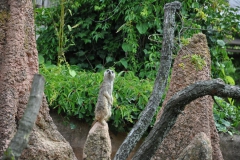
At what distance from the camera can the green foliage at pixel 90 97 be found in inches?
253

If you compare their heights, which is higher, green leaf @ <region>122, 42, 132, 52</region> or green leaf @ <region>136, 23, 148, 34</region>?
green leaf @ <region>136, 23, 148, 34</region>

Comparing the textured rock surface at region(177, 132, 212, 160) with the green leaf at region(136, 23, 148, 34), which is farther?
the green leaf at region(136, 23, 148, 34)

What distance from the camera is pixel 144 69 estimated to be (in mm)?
8328

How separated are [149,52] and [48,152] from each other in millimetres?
4230

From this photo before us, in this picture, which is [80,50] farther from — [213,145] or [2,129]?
[2,129]

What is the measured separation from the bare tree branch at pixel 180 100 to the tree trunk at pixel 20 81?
0.64 metres

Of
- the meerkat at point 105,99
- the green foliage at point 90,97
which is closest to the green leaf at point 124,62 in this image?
the green foliage at point 90,97

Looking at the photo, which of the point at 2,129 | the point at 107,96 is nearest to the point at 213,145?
the point at 107,96

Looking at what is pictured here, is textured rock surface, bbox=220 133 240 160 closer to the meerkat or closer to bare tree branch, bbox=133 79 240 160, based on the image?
the meerkat

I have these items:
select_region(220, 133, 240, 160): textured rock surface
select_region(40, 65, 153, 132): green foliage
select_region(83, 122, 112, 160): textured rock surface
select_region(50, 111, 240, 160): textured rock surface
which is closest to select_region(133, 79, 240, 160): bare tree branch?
select_region(83, 122, 112, 160): textured rock surface

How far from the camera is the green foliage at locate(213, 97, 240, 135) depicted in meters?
7.09

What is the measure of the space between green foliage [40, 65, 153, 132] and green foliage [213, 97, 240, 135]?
1.00m

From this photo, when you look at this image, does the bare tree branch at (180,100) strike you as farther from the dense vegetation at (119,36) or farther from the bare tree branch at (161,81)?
the dense vegetation at (119,36)

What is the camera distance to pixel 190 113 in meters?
5.02
